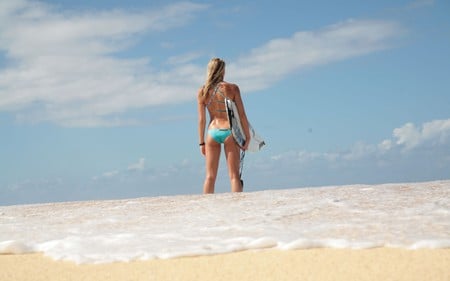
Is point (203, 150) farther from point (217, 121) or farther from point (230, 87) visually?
point (230, 87)

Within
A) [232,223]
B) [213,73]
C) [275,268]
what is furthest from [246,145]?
[275,268]

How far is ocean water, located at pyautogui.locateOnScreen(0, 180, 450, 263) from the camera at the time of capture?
11.0 feet

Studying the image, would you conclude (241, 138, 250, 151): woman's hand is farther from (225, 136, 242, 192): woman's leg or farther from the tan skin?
(225, 136, 242, 192): woman's leg

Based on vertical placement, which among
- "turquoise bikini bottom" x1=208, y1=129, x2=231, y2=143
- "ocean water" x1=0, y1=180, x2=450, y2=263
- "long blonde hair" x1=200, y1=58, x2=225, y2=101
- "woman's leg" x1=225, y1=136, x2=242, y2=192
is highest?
"long blonde hair" x1=200, y1=58, x2=225, y2=101

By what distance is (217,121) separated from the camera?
23.0ft

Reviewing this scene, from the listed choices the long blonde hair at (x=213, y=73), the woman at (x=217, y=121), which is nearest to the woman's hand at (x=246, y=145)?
the woman at (x=217, y=121)

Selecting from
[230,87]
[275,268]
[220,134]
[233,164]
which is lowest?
[275,268]

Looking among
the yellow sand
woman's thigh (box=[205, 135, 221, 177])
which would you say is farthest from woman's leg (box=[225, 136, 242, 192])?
the yellow sand

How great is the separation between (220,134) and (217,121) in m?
0.19

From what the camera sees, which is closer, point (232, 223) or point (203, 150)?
point (232, 223)

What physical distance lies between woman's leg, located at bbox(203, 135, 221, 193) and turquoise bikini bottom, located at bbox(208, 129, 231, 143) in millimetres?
52

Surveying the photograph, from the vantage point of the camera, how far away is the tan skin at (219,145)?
6.92m

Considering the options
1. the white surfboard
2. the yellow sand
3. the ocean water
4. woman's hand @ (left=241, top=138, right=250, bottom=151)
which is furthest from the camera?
woman's hand @ (left=241, top=138, right=250, bottom=151)

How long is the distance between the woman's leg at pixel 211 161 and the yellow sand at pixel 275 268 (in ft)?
12.5
